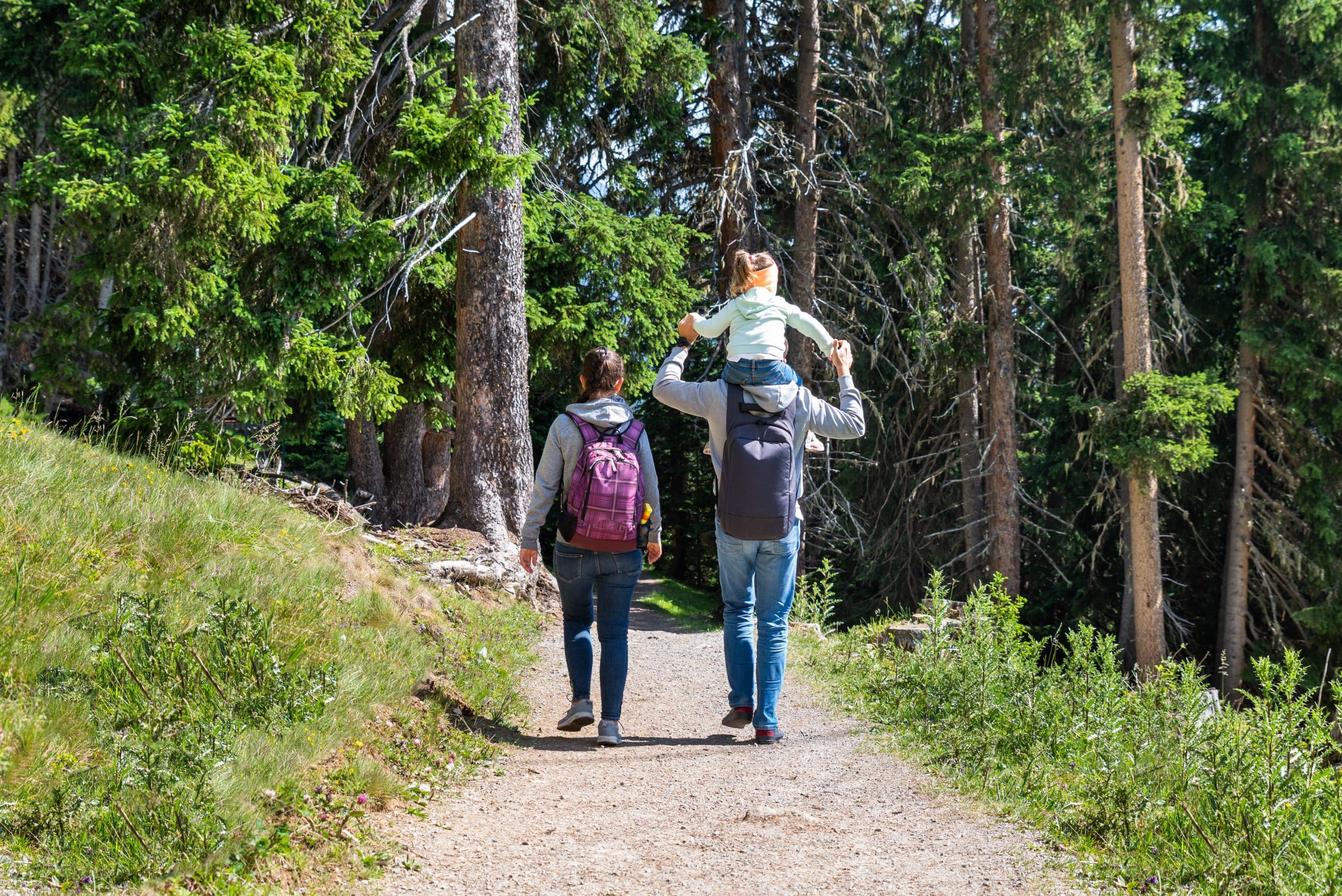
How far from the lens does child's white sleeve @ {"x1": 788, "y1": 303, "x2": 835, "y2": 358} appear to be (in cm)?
501

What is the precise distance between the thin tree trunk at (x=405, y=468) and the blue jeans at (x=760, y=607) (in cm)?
928

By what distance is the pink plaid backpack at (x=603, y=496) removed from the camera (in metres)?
5.00

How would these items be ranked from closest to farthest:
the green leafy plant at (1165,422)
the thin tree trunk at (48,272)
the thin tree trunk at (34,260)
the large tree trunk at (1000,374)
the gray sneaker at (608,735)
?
the gray sneaker at (608,735), the green leafy plant at (1165,422), the large tree trunk at (1000,374), the thin tree trunk at (34,260), the thin tree trunk at (48,272)

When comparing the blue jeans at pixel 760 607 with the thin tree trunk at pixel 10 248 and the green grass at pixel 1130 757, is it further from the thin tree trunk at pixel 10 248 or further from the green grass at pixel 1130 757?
the thin tree trunk at pixel 10 248

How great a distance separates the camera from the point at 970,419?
1677 centimetres

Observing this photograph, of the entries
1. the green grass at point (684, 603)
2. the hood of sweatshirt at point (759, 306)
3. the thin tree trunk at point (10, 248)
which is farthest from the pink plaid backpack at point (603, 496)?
the thin tree trunk at point (10, 248)

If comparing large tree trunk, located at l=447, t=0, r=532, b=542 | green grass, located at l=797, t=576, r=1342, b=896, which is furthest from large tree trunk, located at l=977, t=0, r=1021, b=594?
green grass, located at l=797, t=576, r=1342, b=896

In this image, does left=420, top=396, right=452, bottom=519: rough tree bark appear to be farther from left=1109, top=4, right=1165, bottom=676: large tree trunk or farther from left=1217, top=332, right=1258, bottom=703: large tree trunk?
left=1217, top=332, right=1258, bottom=703: large tree trunk

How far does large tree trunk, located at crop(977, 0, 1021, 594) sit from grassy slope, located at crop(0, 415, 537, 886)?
35.4ft

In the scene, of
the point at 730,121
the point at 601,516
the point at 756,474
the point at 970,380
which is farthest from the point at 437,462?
the point at 756,474

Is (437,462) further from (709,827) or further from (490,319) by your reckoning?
(709,827)

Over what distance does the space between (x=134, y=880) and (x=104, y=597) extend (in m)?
2.01

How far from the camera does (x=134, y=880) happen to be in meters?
2.91

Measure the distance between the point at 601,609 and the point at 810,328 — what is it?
1.80 m
